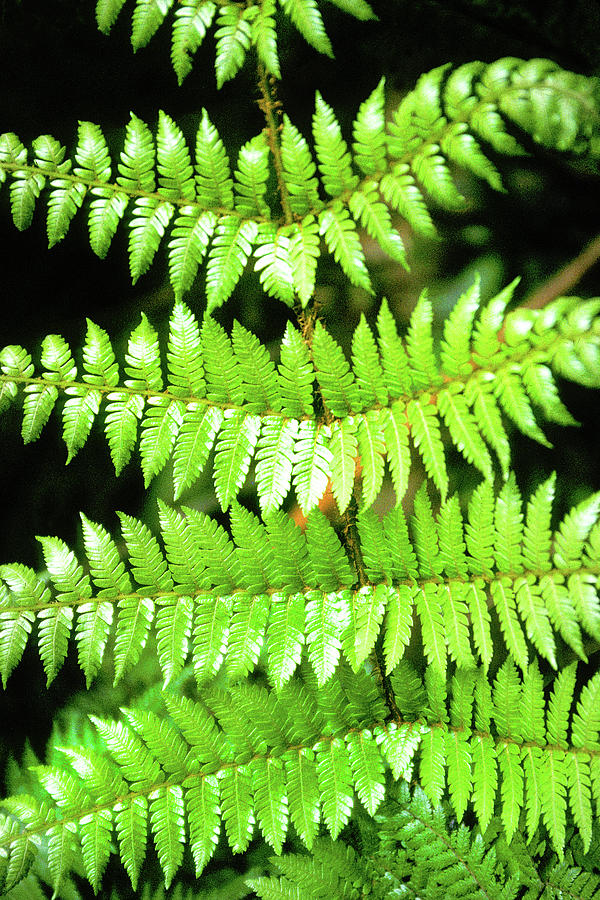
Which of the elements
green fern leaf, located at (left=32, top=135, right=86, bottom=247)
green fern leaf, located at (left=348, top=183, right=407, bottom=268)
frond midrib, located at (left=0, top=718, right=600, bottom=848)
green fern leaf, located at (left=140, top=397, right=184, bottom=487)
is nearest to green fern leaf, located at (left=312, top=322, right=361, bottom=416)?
green fern leaf, located at (left=348, top=183, right=407, bottom=268)

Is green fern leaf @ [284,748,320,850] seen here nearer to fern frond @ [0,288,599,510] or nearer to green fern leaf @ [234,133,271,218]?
fern frond @ [0,288,599,510]

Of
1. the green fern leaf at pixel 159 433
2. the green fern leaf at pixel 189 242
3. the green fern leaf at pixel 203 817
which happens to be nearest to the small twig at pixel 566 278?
the green fern leaf at pixel 189 242

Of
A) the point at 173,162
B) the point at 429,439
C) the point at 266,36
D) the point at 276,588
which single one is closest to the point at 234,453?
the point at 276,588

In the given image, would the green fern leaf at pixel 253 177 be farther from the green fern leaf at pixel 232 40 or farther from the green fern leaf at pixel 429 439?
the green fern leaf at pixel 429 439

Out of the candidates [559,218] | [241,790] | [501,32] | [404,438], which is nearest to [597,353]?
[404,438]

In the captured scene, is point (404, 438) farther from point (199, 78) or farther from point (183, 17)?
point (199, 78)
